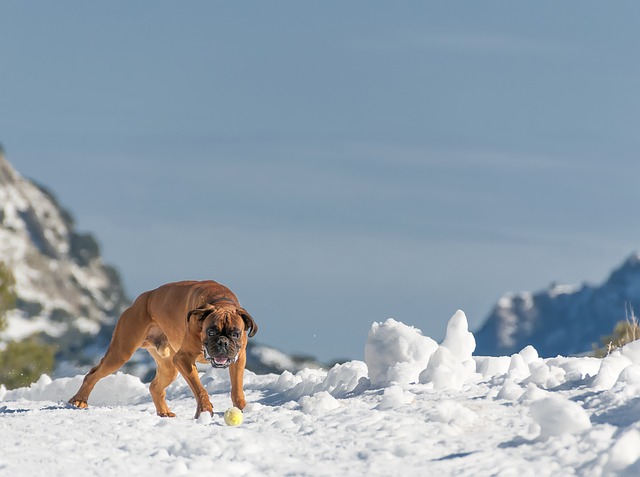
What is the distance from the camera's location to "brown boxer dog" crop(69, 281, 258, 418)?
366 inches

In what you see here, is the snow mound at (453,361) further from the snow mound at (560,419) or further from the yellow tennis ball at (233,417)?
the snow mound at (560,419)

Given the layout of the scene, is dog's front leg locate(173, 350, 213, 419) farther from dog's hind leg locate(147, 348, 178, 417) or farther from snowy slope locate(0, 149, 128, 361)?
snowy slope locate(0, 149, 128, 361)

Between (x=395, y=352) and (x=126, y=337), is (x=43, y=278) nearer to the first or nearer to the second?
(x=126, y=337)

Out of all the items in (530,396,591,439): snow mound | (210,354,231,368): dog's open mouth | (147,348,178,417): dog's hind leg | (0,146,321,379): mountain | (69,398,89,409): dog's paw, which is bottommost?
(0,146,321,379): mountain

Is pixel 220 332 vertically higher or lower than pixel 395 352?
higher

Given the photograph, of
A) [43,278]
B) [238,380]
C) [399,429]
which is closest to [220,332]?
[238,380]

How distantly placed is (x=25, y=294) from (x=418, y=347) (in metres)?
179

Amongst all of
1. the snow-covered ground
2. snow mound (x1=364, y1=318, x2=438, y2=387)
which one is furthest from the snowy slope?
the snow-covered ground

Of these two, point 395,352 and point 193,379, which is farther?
point 395,352

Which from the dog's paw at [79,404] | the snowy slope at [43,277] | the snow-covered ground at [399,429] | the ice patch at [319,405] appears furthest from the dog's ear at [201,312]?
the snowy slope at [43,277]

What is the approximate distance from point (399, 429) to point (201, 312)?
2.33 m

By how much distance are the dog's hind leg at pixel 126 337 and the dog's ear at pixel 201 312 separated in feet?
5.68

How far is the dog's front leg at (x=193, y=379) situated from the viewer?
959 centimetres

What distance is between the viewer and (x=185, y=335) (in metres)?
9.72
